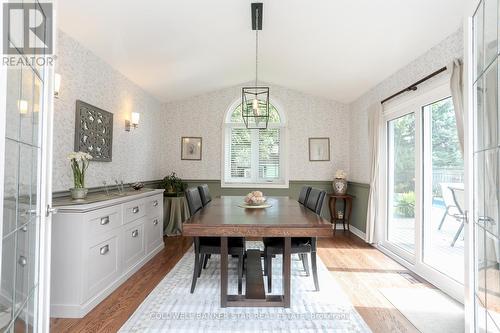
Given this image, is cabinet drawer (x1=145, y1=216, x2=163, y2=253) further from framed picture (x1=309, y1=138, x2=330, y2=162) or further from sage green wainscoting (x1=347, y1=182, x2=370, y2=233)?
sage green wainscoting (x1=347, y1=182, x2=370, y2=233)

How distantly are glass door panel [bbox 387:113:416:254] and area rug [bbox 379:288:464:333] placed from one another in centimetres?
85

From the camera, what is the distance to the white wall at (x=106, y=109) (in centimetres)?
262

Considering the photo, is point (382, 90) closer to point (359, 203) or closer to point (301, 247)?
point (359, 203)

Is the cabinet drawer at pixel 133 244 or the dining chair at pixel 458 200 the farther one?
the cabinet drawer at pixel 133 244

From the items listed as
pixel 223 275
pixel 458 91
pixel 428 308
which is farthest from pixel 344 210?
pixel 223 275

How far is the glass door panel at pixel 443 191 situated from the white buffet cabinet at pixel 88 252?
3.18m

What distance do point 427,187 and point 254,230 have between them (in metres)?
2.30

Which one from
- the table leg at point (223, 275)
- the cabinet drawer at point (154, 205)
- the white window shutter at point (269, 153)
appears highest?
the white window shutter at point (269, 153)

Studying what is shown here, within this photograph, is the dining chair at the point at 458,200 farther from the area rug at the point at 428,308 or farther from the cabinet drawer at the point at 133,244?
the cabinet drawer at the point at 133,244

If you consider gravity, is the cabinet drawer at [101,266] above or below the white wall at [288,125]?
below

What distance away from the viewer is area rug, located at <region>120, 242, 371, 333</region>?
80.4 inches

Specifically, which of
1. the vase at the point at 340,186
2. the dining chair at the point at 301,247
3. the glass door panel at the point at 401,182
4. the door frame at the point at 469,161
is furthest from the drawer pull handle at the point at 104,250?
the vase at the point at 340,186

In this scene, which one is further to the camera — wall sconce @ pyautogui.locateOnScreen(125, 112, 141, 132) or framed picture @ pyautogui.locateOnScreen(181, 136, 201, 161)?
framed picture @ pyautogui.locateOnScreen(181, 136, 201, 161)

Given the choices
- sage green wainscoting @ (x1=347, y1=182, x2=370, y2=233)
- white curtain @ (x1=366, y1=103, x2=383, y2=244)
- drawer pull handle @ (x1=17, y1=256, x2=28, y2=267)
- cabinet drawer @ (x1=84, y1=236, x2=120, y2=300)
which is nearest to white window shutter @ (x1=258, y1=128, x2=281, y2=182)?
sage green wainscoting @ (x1=347, y1=182, x2=370, y2=233)
